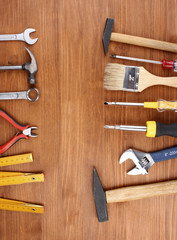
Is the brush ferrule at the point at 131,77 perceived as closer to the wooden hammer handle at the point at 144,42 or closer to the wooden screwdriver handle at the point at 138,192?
the wooden hammer handle at the point at 144,42

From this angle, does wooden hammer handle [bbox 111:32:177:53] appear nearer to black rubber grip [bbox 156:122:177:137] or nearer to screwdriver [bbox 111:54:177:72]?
screwdriver [bbox 111:54:177:72]

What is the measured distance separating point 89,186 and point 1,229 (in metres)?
0.43

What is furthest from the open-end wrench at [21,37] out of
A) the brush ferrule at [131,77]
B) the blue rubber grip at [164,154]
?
the blue rubber grip at [164,154]

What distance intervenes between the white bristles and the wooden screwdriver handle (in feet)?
1.41

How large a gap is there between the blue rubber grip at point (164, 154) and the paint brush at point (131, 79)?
27cm

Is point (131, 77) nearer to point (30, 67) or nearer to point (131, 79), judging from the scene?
point (131, 79)

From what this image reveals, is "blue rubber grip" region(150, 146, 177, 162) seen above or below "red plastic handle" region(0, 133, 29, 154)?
below

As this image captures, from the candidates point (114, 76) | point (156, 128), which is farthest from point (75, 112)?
point (156, 128)

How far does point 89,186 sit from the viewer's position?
42.1 inches

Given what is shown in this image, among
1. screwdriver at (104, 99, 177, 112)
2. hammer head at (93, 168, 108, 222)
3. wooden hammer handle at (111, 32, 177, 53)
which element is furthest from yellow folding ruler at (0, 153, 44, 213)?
wooden hammer handle at (111, 32, 177, 53)

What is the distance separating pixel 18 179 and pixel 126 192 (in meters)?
0.46

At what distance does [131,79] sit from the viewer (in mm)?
1015

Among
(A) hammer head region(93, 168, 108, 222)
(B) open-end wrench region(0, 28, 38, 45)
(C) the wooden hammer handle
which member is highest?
(B) open-end wrench region(0, 28, 38, 45)

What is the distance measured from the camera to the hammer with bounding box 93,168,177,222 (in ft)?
3.42
